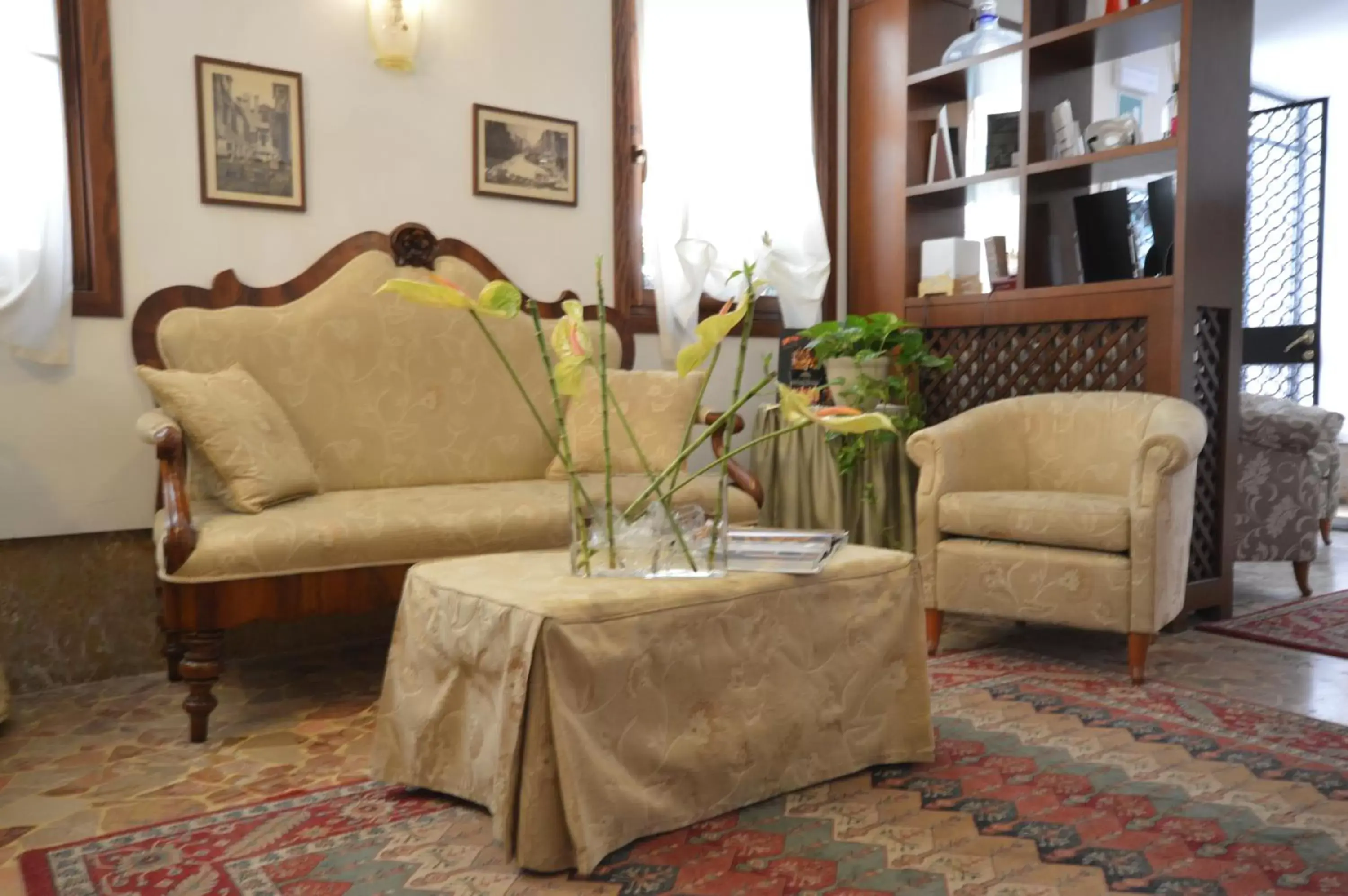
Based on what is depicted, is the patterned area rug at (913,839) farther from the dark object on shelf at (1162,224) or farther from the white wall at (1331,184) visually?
the white wall at (1331,184)

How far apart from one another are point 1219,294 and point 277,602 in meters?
2.88

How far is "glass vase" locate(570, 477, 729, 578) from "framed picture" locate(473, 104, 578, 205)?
1.97 metres

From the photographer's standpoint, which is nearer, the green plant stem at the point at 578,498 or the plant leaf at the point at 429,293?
the plant leaf at the point at 429,293

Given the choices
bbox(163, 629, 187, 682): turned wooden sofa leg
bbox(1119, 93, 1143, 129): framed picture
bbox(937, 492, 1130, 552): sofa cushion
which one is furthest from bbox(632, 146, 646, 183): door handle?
bbox(1119, 93, 1143, 129): framed picture

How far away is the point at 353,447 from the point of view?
120 inches

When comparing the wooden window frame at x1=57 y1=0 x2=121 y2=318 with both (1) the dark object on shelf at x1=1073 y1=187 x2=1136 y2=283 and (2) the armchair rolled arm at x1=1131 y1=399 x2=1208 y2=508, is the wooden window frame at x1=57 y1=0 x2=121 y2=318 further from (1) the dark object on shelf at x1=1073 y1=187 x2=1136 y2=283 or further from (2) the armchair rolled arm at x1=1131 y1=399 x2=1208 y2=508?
(1) the dark object on shelf at x1=1073 y1=187 x2=1136 y2=283

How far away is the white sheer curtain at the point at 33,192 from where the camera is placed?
8.86ft

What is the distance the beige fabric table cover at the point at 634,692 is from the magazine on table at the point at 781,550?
3 centimetres

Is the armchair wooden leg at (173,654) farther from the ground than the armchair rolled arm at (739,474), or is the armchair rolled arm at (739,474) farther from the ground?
the armchair rolled arm at (739,474)

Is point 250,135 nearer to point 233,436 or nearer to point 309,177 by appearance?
point 309,177

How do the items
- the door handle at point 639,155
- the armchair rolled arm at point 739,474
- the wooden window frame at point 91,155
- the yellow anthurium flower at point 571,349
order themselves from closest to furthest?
the yellow anthurium flower at point 571,349 < the wooden window frame at point 91,155 < the armchair rolled arm at point 739,474 < the door handle at point 639,155

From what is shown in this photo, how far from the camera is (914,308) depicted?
411 centimetres

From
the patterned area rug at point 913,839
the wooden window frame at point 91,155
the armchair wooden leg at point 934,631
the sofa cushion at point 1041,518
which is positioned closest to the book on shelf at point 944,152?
the sofa cushion at point 1041,518

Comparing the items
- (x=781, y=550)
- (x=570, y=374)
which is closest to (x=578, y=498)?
(x=570, y=374)
